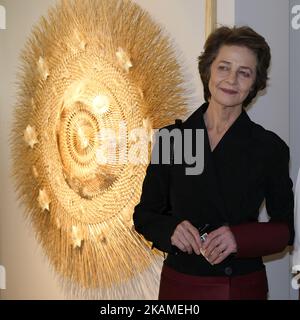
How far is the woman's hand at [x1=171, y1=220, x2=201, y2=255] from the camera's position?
4.07 feet

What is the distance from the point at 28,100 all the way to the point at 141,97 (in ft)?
2.63

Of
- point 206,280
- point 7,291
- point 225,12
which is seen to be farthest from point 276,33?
point 7,291

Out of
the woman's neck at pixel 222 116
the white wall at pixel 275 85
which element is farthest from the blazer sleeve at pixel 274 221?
the white wall at pixel 275 85

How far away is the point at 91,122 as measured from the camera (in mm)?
2059

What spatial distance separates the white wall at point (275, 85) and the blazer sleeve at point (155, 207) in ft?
1.42

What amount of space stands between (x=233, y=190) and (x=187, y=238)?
0.56ft

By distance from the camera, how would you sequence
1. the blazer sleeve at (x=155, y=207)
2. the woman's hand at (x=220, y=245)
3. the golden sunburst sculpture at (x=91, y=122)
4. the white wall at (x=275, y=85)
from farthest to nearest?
the golden sunburst sculpture at (x=91, y=122)
the white wall at (x=275, y=85)
the blazer sleeve at (x=155, y=207)
the woman's hand at (x=220, y=245)

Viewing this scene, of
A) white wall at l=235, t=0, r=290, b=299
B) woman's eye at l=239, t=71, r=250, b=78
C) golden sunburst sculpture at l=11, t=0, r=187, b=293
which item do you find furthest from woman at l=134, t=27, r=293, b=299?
golden sunburst sculpture at l=11, t=0, r=187, b=293

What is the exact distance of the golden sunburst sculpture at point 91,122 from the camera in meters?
1.83

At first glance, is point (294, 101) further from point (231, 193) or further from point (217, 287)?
point (217, 287)

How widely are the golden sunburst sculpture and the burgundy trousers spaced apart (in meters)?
0.52

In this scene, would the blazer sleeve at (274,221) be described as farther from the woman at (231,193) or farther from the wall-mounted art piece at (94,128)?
the wall-mounted art piece at (94,128)

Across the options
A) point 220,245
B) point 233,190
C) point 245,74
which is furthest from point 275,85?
point 220,245

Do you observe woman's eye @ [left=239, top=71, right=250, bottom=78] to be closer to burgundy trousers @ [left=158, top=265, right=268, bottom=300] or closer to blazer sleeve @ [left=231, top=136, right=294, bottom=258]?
blazer sleeve @ [left=231, top=136, right=294, bottom=258]
